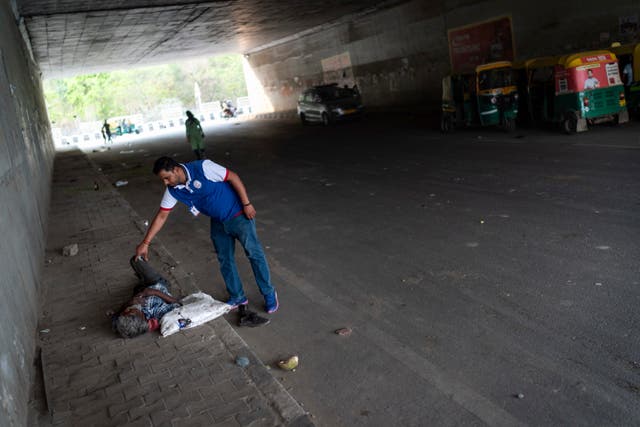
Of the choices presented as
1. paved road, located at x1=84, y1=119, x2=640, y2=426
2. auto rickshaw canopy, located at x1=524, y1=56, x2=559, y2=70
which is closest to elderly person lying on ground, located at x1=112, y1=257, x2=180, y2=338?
paved road, located at x1=84, y1=119, x2=640, y2=426

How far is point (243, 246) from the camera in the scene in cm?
570

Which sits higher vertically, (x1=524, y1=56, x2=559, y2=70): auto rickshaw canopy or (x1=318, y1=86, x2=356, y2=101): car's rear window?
(x1=318, y1=86, x2=356, y2=101): car's rear window

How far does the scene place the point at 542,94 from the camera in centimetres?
1623

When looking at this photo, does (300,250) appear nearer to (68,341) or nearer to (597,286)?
(68,341)

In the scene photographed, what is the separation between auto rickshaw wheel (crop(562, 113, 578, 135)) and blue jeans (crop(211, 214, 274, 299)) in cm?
1154

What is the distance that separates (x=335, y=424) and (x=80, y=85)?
77.0 m

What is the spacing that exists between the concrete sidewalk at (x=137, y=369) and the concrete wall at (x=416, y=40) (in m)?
16.2

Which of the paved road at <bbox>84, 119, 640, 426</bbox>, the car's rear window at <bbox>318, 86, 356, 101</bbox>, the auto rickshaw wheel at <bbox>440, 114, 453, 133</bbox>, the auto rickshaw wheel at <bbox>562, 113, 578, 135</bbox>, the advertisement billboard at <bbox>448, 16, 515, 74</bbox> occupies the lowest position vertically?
the paved road at <bbox>84, 119, 640, 426</bbox>

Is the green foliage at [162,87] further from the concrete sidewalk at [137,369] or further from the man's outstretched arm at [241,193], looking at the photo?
the man's outstretched arm at [241,193]

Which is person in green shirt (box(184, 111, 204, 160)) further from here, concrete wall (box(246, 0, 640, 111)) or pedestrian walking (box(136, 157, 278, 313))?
pedestrian walking (box(136, 157, 278, 313))

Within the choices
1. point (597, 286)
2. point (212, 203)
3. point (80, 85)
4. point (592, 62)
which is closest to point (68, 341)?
point (212, 203)

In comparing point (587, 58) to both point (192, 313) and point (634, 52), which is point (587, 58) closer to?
point (634, 52)

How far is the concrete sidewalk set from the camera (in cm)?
408

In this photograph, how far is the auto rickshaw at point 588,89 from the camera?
46.7 ft
